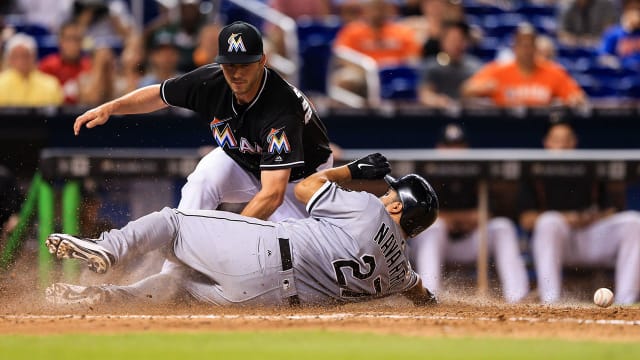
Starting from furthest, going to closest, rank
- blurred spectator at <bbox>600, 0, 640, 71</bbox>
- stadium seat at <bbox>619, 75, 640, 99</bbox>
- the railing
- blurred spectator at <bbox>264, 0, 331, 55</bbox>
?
1. blurred spectator at <bbox>264, 0, 331, 55</bbox>
2. blurred spectator at <bbox>600, 0, 640, 71</bbox>
3. stadium seat at <bbox>619, 75, 640, 99</bbox>
4. the railing

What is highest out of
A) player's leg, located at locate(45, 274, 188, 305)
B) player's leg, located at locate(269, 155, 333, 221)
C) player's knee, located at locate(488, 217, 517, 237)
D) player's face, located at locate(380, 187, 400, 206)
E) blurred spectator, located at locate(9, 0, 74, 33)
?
blurred spectator, located at locate(9, 0, 74, 33)

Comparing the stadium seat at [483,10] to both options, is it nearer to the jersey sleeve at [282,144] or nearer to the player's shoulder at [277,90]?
the player's shoulder at [277,90]

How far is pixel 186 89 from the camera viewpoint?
7.07m

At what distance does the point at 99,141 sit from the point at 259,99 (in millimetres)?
3870

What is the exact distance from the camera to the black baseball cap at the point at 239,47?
644 cm

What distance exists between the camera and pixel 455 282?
9.34 meters

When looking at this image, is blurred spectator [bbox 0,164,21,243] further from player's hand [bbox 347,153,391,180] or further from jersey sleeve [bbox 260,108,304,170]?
player's hand [bbox 347,153,391,180]

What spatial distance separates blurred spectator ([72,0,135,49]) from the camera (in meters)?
13.1

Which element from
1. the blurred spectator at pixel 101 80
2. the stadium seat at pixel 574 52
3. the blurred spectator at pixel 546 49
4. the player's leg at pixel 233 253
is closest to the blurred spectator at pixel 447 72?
the blurred spectator at pixel 546 49

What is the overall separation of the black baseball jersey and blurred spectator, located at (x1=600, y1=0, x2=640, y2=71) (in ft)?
20.8

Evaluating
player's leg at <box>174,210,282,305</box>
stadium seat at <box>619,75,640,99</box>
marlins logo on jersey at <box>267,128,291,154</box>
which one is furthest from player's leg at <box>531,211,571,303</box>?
player's leg at <box>174,210,282,305</box>

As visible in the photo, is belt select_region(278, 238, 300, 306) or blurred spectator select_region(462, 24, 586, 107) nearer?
belt select_region(278, 238, 300, 306)

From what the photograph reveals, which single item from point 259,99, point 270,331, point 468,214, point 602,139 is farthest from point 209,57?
point 270,331

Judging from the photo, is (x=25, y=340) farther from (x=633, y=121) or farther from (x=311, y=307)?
(x=633, y=121)
